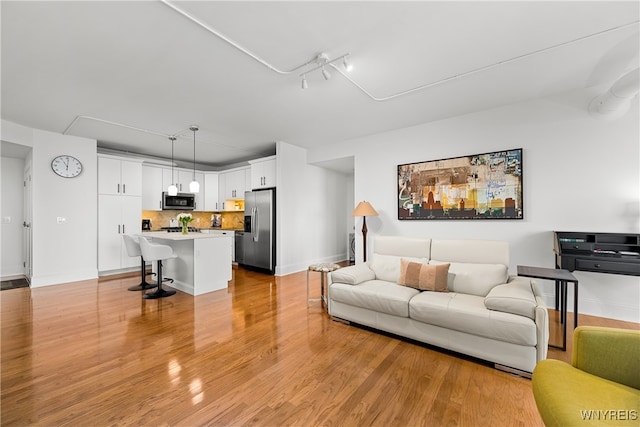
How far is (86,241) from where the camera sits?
5.01 m

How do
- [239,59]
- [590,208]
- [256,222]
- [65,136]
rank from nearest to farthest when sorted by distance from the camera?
[239,59], [590,208], [65,136], [256,222]

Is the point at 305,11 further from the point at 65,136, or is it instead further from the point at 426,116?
the point at 65,136

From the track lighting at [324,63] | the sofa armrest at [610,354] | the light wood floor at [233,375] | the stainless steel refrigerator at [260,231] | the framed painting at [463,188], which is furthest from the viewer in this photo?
the stainless steel refrigerator at [260,231]

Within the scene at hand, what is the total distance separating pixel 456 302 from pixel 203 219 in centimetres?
705

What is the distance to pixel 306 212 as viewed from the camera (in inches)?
237

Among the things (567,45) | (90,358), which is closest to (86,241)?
(90,358)

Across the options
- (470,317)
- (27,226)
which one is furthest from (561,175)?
(27,226)

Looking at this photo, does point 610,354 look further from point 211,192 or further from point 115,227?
point 211,192

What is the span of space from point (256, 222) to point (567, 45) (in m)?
5.26

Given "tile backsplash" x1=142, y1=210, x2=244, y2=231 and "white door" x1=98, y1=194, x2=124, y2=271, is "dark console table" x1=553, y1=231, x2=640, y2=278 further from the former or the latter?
"white door" x1=98, y1=194, x2=124, y2=271

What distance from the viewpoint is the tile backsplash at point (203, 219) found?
670cm

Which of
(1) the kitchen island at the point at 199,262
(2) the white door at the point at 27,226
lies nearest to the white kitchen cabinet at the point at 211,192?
(1) the kitchen island at the point at 199,262

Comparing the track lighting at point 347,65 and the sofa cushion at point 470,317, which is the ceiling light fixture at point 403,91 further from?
the sofa cushion at point 470,317

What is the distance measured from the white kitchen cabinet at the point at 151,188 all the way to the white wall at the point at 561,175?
19.3ft
